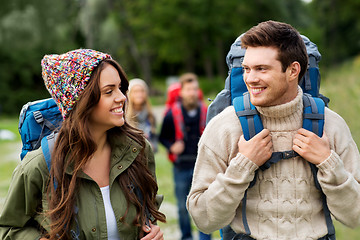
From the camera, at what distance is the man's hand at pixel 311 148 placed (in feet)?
8.26

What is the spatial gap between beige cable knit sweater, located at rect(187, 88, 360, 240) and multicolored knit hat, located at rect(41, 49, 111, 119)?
761 millimetres

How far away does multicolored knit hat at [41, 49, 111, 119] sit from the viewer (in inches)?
105

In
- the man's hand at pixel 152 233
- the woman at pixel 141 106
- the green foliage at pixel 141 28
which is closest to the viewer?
the man's hand at pixel 152 233

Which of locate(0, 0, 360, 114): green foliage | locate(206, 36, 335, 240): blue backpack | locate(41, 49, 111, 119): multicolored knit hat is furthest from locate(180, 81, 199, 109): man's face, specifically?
locate(0, 0, 360, 114): green foliage

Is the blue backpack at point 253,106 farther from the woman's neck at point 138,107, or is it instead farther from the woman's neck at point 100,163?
the woman's neck at point 138,107

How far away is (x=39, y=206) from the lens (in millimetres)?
2707

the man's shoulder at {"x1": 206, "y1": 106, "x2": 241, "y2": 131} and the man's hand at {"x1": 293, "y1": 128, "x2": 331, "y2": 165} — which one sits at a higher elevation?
the man's shoulder at {"x1": 206, "y1": 106, "x2": 241, "y2": 131}

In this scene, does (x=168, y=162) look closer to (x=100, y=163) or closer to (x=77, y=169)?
(x=100, y=163)

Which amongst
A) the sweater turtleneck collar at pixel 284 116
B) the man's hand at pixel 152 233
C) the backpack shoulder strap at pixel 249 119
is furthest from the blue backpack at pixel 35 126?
the sweater turtleneck collar at pixel 284 116

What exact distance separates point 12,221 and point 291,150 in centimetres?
160

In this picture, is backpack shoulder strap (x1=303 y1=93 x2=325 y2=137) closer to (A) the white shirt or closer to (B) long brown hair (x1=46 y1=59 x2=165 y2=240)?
(B) long brown hair (x1=46 y1=59 x2=165 y2=240)

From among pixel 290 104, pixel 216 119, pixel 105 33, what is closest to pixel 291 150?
pixel 290 104

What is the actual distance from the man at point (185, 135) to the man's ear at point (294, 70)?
372 centimetres

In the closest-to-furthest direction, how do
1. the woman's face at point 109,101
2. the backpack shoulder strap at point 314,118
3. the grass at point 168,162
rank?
the backpack shoulder strap at point 314,118 < the woman's face at point 109,101 < the grass at point 168,162
